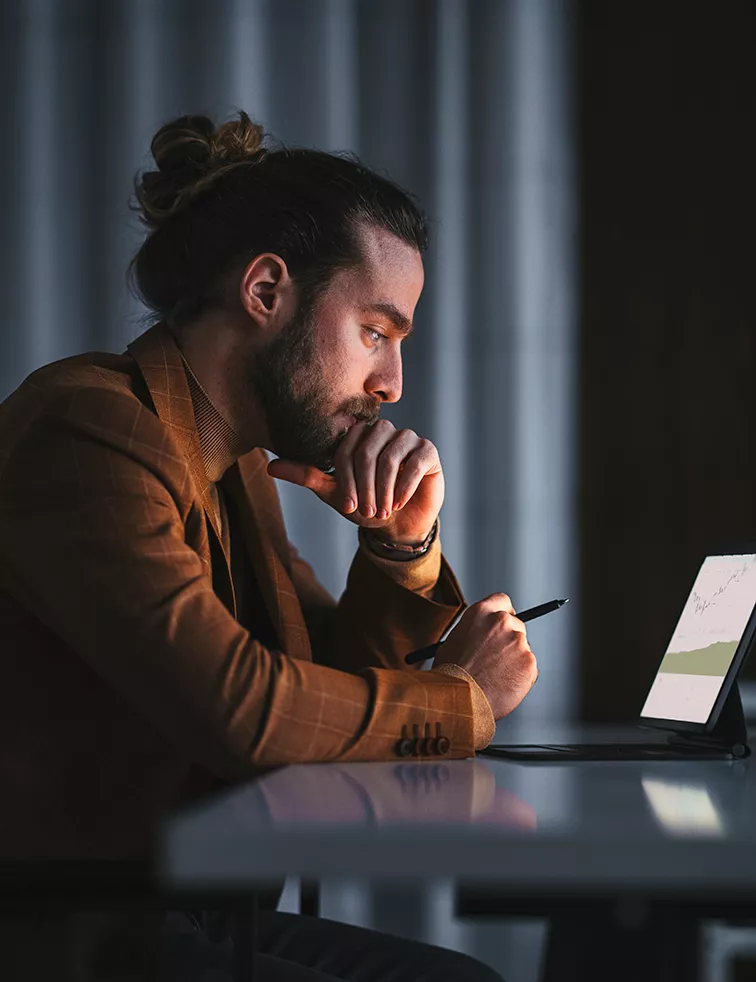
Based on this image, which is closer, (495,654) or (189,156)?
(495,654)

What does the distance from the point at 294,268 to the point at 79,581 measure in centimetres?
55

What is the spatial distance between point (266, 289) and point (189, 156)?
236 mm

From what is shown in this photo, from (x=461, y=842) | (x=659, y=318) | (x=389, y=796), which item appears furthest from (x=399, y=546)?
(x=659, y=318)

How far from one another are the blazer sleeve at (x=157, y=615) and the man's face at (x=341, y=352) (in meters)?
0.29

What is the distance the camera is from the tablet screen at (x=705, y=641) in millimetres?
1283

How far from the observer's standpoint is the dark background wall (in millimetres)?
2529

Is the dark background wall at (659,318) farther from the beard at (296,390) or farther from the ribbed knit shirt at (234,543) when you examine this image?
the beard at (296,390)

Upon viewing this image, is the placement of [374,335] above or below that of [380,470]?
above

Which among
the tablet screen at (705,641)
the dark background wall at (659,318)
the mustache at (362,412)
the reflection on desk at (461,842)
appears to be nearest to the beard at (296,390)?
the mustache at (362,412)

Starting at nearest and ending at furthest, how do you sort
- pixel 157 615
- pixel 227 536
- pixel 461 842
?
pixel 461 842 < pixel 157 615 < pixel 227 536

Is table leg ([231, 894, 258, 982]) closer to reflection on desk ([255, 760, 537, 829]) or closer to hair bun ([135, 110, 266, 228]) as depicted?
reflection on desk ([255, 760, 537, 829])

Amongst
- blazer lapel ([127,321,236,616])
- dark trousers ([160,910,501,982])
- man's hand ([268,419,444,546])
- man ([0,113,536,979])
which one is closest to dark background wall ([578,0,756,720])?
man ([0,113,536,979])

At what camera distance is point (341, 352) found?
1393 mm

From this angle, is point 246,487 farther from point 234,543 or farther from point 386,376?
point 386,376
